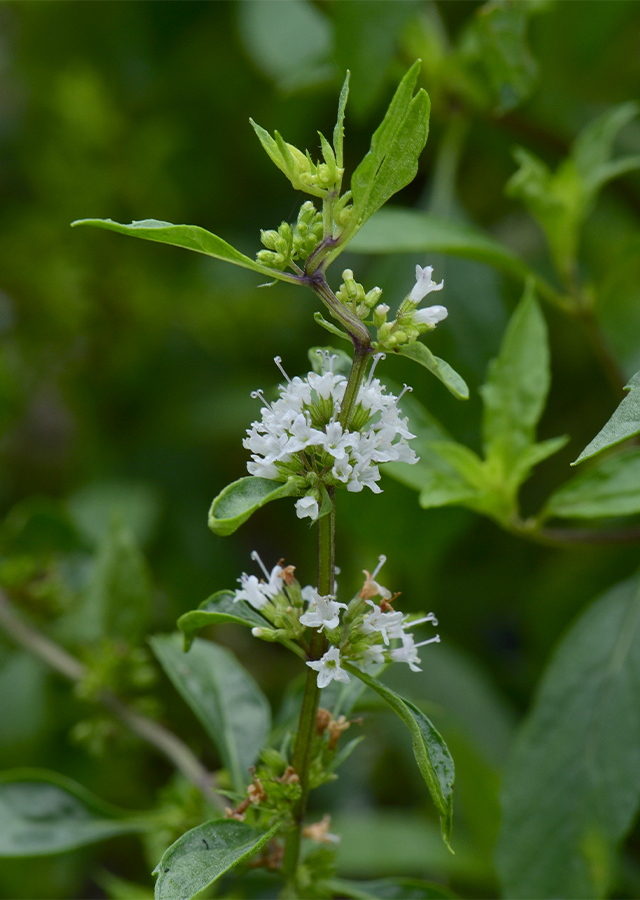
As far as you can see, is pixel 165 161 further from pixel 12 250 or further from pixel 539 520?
pixel 539 520

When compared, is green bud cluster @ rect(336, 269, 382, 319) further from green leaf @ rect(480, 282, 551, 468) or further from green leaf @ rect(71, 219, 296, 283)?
green leaf @ rect(480, 282, 551, 468)

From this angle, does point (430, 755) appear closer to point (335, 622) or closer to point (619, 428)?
point (335, 622)

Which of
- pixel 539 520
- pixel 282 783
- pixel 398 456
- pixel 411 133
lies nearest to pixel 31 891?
pixel 282 783

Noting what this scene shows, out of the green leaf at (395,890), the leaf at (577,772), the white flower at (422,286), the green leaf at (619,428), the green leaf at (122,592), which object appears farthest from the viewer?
the green leaf at (122,592)

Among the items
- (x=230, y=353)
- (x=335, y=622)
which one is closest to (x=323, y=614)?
(x=335, y=622)

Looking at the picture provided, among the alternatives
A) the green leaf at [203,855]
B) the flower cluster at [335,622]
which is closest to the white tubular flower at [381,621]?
the flower cluster at [335,622]

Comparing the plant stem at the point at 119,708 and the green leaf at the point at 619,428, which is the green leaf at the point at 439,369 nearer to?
the green leaf at the point at 619,428

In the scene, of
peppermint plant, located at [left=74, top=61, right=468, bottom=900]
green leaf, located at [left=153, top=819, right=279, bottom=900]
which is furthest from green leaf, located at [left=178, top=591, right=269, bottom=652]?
green leaf, located at [left=153, top=819, right=279, bottom=900]
